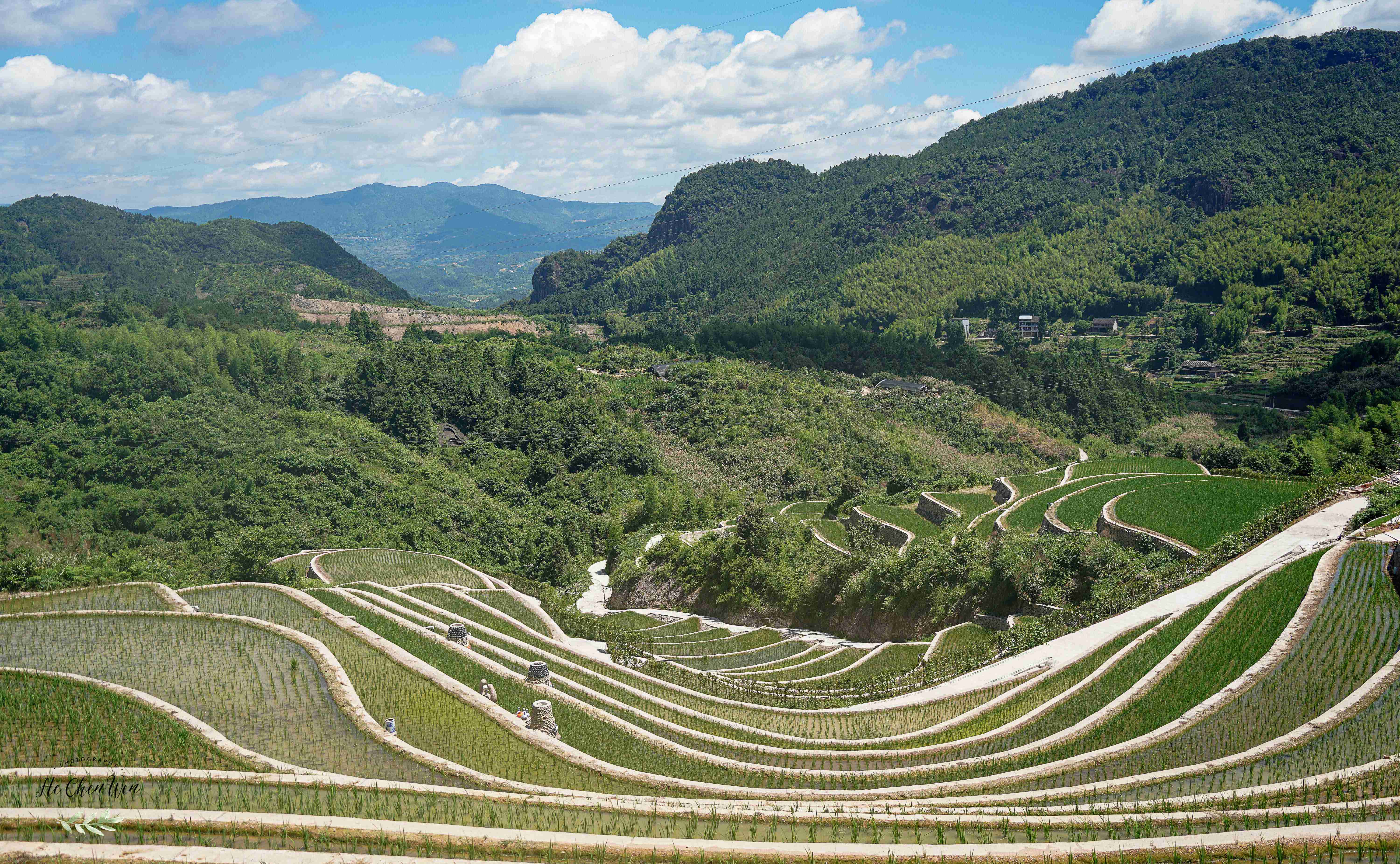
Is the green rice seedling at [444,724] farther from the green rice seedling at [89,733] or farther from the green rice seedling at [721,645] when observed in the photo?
the green rice seedling at [721,645]

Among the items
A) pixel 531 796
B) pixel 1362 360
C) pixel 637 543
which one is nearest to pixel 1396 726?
pixel 531 796

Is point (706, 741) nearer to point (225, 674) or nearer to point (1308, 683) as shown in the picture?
point (225, 674)

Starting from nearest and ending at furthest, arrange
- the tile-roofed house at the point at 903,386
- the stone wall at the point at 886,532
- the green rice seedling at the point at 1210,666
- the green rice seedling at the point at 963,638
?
the green rice seedling at the point at 1210,666 < the green rice seedling at the point at 963,638 < the stone wall at the point at 886,532 < the tile-roofed house at the point at 903,386

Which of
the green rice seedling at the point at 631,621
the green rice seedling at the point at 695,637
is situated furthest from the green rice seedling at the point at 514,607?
the green rice seedling at the point at 631,621

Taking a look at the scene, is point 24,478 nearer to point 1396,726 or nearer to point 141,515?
point 141,515

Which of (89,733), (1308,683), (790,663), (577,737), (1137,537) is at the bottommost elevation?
(790,663)

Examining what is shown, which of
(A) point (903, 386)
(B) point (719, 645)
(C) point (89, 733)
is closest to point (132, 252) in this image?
(A) point (903, 386)

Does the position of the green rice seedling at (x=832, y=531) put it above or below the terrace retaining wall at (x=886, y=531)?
below
